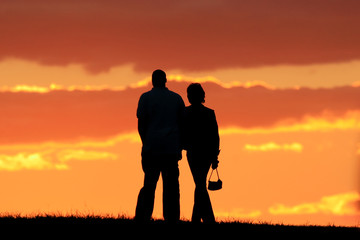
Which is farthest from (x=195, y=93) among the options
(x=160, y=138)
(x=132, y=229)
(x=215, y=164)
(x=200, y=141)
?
(x=132, y=229)

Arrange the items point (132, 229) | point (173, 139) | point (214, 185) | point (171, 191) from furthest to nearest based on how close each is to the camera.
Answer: point (214, 185)
point (171, 191)
point (173, 139)
point (132, 229)

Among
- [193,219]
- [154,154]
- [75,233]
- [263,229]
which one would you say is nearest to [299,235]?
[263,229]

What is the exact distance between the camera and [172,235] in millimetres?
14406

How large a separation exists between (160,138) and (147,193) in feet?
3.83

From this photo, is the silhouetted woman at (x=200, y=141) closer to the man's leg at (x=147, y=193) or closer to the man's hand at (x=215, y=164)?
the man's hand at (x=215, y=164)

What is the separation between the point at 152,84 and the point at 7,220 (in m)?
4.14

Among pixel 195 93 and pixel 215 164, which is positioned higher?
pixel 195 93

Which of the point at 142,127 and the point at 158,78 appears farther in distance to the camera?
the point at 158,78

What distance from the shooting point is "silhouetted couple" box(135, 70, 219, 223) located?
1572 cm

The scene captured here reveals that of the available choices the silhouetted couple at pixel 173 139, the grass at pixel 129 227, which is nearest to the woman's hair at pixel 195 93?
the silhouetted couple at pixel 173 139

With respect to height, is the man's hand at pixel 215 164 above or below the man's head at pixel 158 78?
below

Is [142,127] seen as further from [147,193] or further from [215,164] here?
[215,164]

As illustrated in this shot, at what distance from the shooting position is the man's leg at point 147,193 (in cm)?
1585

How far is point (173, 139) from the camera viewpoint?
15781 mm
